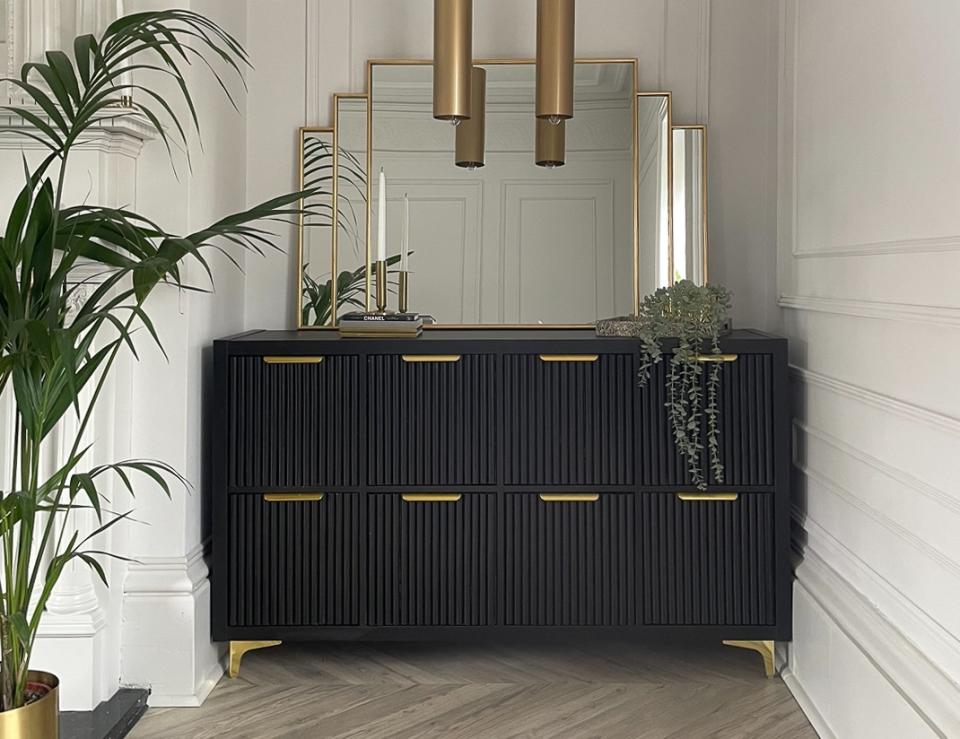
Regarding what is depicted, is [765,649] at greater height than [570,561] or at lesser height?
lesser

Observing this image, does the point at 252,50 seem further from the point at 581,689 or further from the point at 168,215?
the point at 581,689

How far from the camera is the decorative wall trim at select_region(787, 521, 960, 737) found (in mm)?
1882

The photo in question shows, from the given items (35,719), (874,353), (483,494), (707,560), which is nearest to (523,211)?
(483,494)

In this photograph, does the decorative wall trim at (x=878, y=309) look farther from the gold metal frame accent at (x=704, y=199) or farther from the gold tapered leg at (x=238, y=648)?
the gold tapered leg at (x=238, y=648)

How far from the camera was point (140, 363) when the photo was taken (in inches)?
109

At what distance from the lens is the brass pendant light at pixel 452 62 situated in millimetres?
2729

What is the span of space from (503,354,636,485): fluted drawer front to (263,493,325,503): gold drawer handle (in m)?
0.51

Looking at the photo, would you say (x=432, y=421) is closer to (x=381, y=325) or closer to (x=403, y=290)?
(x=381, y=325)

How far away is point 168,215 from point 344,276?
0.69m

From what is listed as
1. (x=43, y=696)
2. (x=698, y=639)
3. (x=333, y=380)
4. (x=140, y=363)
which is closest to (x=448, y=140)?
(x=333, y=380)

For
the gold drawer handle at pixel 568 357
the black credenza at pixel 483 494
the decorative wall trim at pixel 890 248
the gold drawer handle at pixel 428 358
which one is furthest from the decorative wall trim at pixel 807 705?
the gold drawer handle at pixel 428 358

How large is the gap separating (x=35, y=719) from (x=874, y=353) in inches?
73.8

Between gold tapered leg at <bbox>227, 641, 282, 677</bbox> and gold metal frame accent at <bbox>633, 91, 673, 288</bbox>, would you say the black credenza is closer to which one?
gold tapered leg at <bbox>227, 641, 282, 677</bbox>

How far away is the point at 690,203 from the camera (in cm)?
328
